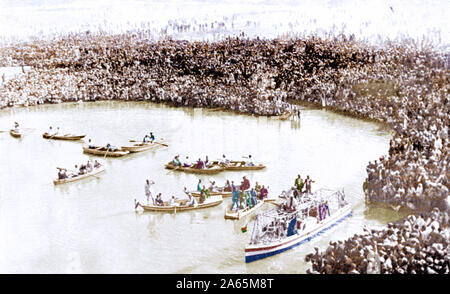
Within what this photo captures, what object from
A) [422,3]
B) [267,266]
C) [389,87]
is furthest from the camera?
[389,87]

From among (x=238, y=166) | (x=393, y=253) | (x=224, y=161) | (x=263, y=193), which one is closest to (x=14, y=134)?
(x=224, y=161)

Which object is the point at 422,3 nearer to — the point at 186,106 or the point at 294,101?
the point at 294,101

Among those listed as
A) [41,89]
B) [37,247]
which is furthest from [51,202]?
[41,89]

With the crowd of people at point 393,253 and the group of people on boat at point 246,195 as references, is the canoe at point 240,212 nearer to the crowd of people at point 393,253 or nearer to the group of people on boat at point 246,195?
the group of people on boat at point 246,195

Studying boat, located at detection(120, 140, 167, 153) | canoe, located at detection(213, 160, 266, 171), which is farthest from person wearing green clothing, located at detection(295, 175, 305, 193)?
boat, located at detection(120, 140, 167, 153)

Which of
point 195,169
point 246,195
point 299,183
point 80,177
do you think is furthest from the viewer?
point 195,169

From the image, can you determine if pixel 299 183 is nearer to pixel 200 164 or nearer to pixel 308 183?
pixel 308 183

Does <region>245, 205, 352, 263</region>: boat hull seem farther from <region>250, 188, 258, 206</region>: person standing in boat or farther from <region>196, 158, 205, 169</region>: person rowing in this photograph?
<region>196, 158, 205, 169</region>: person rowing
